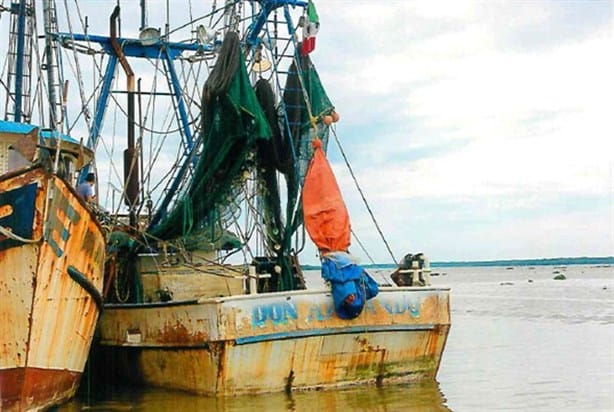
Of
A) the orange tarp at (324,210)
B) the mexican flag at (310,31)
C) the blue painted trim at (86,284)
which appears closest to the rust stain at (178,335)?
the blue painted trim at (86,284)

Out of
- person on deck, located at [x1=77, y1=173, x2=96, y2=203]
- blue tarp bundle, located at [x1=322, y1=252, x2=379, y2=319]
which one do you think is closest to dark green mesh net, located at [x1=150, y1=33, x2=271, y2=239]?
person on deck, located at [x1=77, y1=173, x2=96, y2=203]

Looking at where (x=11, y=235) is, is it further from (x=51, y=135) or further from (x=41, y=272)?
(x=51, y=135)

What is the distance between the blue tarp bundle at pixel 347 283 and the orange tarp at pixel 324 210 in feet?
0.56

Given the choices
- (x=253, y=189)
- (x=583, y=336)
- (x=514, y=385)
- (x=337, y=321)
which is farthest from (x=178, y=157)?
(x=583, y=336)

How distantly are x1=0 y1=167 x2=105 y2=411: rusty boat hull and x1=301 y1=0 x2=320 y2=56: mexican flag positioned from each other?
4087 millimetres

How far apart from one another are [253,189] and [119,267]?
8.21 ft

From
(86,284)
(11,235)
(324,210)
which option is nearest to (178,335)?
(86,284)

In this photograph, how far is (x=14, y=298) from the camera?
340 inches

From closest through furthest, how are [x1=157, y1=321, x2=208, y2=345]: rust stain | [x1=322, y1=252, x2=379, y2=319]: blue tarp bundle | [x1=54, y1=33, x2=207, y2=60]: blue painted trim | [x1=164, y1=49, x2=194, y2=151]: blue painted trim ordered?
1. [x1=157, y1=321, x2=208, y2=345]: rust stain
2. [x1=322, y1=252, x2=379, y2=319]: blue tarp bundle
3. [x1=164, y1=49, x2=194, y2=151]: blue painted trim
4. [x1=54, y1=33, x2=207, y2=60]: blue painted trim

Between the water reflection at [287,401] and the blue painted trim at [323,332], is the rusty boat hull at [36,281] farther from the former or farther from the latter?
the blue painted trim at [323,332]

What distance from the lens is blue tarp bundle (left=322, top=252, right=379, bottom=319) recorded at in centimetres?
1007

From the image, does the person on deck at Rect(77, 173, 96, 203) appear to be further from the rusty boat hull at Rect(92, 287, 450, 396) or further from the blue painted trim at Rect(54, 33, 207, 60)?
the blue painted trim at Rect(54, 33, 207, 60)

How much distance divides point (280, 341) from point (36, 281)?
9.67 feet

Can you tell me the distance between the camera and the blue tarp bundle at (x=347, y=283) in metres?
10.1
